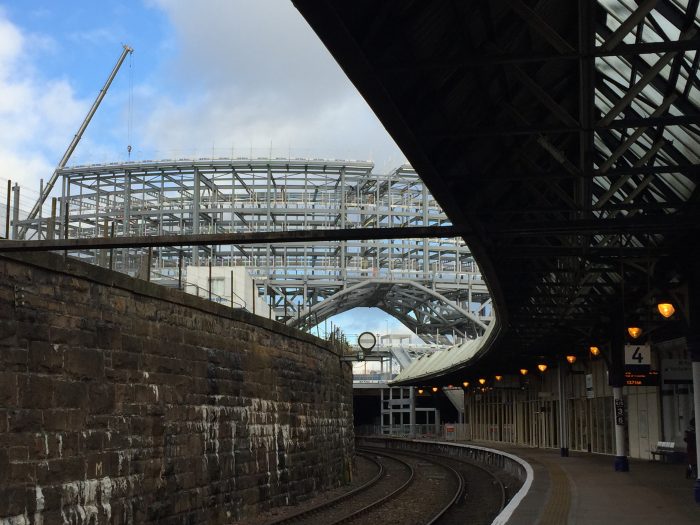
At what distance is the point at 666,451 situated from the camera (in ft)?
81.3

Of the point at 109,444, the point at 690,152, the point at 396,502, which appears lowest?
the point at 396,502

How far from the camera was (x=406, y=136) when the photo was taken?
7562 millimetres

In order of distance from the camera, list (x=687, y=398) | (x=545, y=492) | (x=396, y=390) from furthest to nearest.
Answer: (x=396, y=390), (x=687, y=398), (x=545, y=492)

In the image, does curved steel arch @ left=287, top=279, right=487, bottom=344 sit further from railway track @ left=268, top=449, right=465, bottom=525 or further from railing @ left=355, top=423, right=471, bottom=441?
railway track @ left=268, top=449, right=465, bottom=525

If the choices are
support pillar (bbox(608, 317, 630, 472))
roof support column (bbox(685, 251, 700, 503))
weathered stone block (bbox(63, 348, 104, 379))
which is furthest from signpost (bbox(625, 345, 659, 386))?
weathered stone block (bbox(63, 348, 104, 379))

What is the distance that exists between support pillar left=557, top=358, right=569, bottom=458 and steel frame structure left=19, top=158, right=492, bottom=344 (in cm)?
3153

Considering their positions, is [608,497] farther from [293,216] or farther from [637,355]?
[293,216]

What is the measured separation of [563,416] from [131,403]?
23641mm

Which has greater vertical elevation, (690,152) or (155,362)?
(690,152)

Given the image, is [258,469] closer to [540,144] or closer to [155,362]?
[155,362]

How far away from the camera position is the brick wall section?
9.70m

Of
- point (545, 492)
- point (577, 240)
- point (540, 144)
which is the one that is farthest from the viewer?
point (545, 492)

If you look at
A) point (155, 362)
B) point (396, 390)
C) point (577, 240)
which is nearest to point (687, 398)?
point (577, 240)

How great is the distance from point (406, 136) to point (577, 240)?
8.09m
